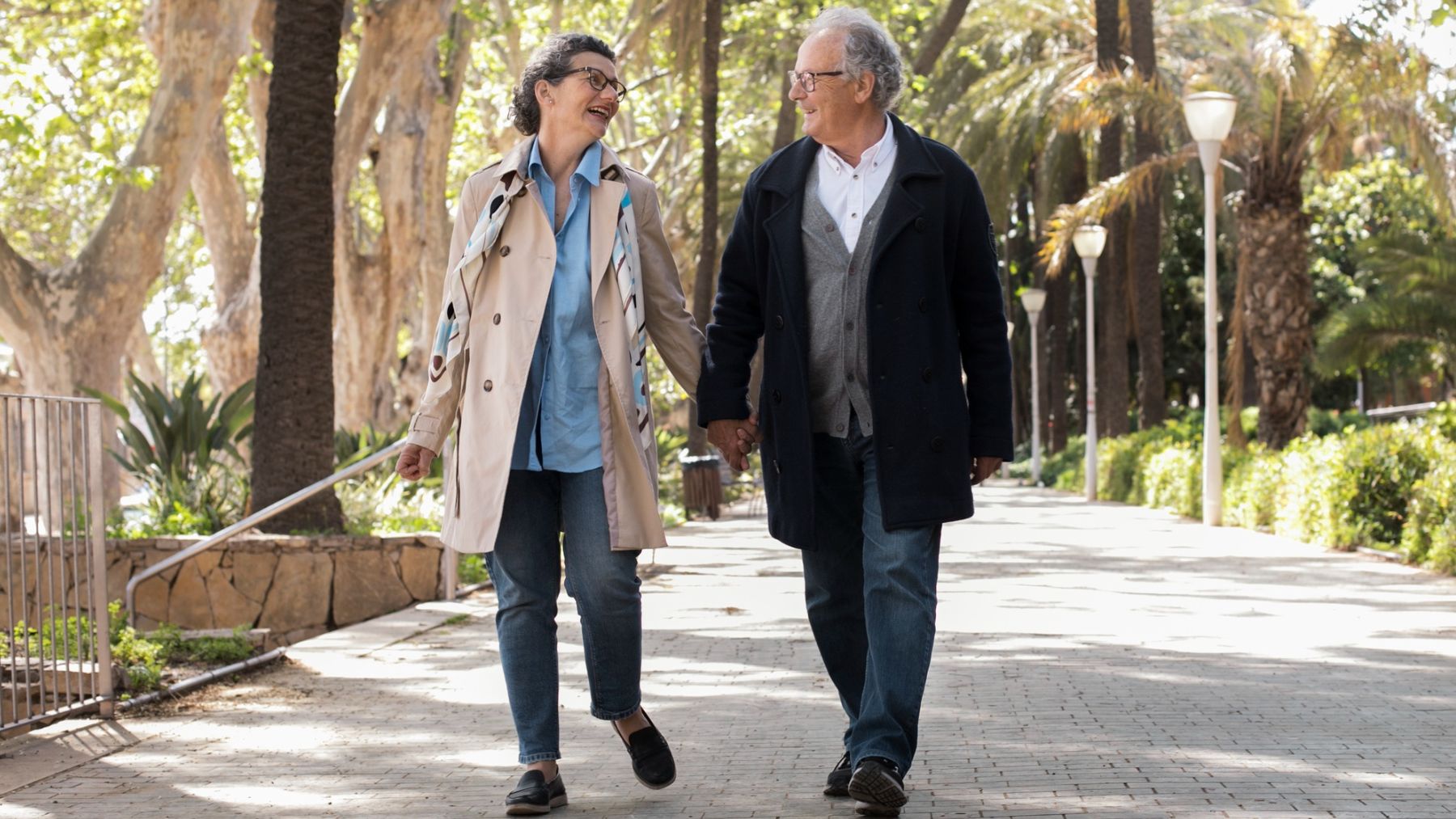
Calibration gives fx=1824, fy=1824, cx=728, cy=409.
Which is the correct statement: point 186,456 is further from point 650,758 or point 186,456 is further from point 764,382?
point 764,382

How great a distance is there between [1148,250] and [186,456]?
18508mm

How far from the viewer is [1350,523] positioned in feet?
48.6

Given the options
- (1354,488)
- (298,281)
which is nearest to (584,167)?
(298,281)

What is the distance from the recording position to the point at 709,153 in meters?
26.3

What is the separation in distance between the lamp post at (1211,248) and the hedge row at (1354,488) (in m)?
0.23

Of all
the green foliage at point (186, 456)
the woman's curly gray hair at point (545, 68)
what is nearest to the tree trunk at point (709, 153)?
the green foliage at point (186, 456)

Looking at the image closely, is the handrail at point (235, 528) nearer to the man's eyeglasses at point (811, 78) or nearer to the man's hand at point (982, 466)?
the man's eyeglasses at point (811, 78)

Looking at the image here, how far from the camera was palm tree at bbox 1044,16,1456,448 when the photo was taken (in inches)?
819

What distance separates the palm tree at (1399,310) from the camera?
2777cm

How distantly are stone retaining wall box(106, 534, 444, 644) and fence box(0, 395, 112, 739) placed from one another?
3.54 metres

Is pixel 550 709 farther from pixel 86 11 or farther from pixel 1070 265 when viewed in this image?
pixel 1070 265

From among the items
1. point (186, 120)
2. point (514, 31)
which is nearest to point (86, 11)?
point (186, 120)

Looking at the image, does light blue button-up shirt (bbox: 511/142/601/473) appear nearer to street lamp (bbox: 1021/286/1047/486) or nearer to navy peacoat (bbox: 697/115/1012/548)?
navy peacoat (bbox: 697/115/1012/548)

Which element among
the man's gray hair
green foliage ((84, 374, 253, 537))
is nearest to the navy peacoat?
the man's gray hair
